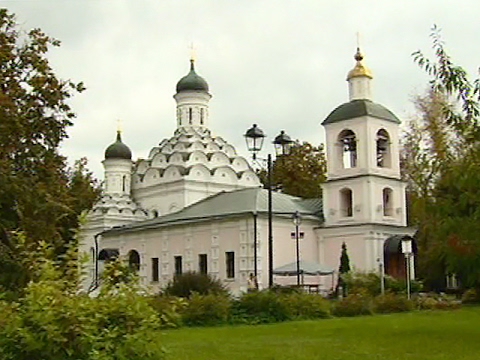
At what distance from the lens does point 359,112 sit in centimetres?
4422

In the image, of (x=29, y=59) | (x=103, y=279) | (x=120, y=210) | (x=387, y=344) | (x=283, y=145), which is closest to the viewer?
(x=103, y=279)

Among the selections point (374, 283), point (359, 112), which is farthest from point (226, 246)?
point (374, 283)

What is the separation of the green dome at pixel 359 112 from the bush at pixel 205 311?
2427cm

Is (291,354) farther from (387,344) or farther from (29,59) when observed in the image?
(29,59)

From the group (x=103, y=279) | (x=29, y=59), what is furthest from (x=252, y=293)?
(x=103, y=279)

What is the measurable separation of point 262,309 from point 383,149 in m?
25.5

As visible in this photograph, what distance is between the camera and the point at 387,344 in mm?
14328

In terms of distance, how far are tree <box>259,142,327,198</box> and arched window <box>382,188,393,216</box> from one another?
14.0 meters

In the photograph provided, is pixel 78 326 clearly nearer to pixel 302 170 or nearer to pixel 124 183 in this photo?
pixel 302 170

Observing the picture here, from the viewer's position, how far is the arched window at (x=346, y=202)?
150 ft

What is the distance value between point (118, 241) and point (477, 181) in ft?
137

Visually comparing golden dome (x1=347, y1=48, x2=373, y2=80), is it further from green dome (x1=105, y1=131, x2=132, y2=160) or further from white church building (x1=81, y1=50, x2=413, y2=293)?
green dome (x1=105, y1=131, x2=132, y2=160)

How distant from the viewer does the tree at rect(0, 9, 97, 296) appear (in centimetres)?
2311

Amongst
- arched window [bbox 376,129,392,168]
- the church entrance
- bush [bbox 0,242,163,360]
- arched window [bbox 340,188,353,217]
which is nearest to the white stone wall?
arched window [bbox 340,188,353,217]
